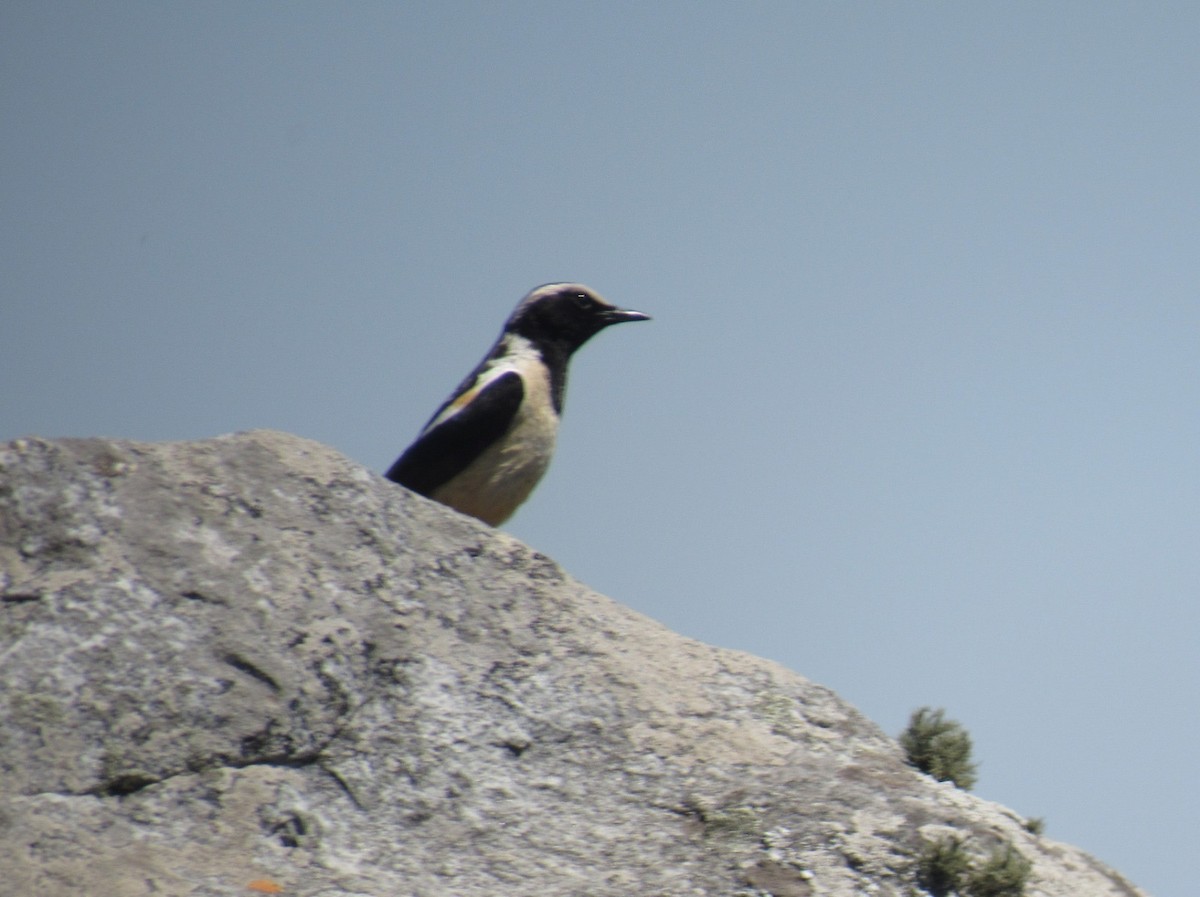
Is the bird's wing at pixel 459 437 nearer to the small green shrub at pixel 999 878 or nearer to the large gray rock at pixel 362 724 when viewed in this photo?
the large gray rock at pixel 362 724

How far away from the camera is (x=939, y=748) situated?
591 cm

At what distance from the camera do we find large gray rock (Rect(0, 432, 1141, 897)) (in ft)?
14.9

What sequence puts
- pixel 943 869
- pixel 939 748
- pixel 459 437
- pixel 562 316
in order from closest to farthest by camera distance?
pixel 943 869 → pixel 939 748 → pixel 459 437 → pixel 562 316

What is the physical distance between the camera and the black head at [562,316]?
9.41 metres

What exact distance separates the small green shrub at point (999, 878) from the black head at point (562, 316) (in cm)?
507

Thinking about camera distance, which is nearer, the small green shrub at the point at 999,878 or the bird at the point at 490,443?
the small green shrub at the point at 999,878

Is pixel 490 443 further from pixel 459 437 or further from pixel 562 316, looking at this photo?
pixel 562 316

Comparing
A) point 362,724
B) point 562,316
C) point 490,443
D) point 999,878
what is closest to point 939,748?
point 999,878

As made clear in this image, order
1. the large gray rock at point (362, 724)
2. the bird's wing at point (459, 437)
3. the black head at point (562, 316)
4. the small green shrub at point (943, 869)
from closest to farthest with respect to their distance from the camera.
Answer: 1. the large gray rock at point (362, 724)
2. the small green shrub at point (943, 869)
3. the bird's wing at point (459, 437)
4. the black head at point (562, 316)

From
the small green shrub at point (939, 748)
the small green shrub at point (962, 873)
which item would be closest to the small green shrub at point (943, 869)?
the small green shrub at point (962, 873)

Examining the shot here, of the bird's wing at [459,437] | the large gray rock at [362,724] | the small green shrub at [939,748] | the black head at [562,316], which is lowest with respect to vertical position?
the large gray rock at [362,724]

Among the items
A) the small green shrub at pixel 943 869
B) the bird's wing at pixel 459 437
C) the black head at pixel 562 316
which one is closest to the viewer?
the small green shrub at pixel 943 869

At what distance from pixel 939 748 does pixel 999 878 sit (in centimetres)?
90

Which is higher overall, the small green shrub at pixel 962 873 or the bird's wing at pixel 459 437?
the bird's wing at pixel 459 437
